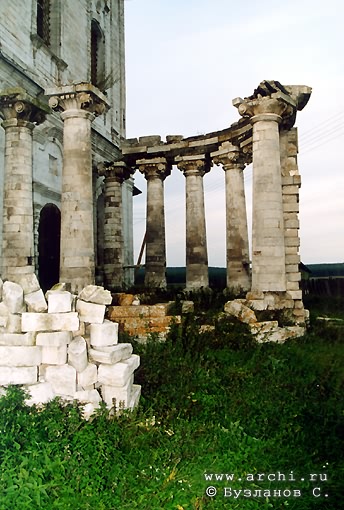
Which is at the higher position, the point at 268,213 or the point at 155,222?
the point at 155,222

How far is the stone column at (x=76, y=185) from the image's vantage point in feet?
35.8

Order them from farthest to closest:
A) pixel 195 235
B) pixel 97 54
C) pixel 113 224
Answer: pixel 97 54
pixel 113 224
pixel 195 235

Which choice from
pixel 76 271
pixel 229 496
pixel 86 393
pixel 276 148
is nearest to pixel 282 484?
pixel 229 496

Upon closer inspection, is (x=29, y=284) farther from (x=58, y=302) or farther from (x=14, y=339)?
(x=14, y=339)

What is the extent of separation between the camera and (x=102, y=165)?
18.3 metres

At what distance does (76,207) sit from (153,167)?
6.99 metres

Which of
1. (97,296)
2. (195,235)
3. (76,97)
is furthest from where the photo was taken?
(195,235)

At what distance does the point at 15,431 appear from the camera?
423 cm

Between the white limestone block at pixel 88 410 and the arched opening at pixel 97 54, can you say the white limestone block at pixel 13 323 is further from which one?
the arched opening at pixel 97 54

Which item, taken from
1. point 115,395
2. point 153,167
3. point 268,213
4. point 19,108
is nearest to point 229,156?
point 153,167

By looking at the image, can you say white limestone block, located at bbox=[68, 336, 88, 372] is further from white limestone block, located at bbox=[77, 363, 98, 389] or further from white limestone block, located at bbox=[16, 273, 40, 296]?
A: white limestone block, located at bbox=[16, 273, 40, 296]

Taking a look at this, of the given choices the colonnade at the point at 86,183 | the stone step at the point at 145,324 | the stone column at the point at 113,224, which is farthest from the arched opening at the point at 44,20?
the stone step at the point at 145,324

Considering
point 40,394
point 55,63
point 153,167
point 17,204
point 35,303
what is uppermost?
point 55,63

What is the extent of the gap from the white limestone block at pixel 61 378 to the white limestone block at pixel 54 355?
0.07 meters
